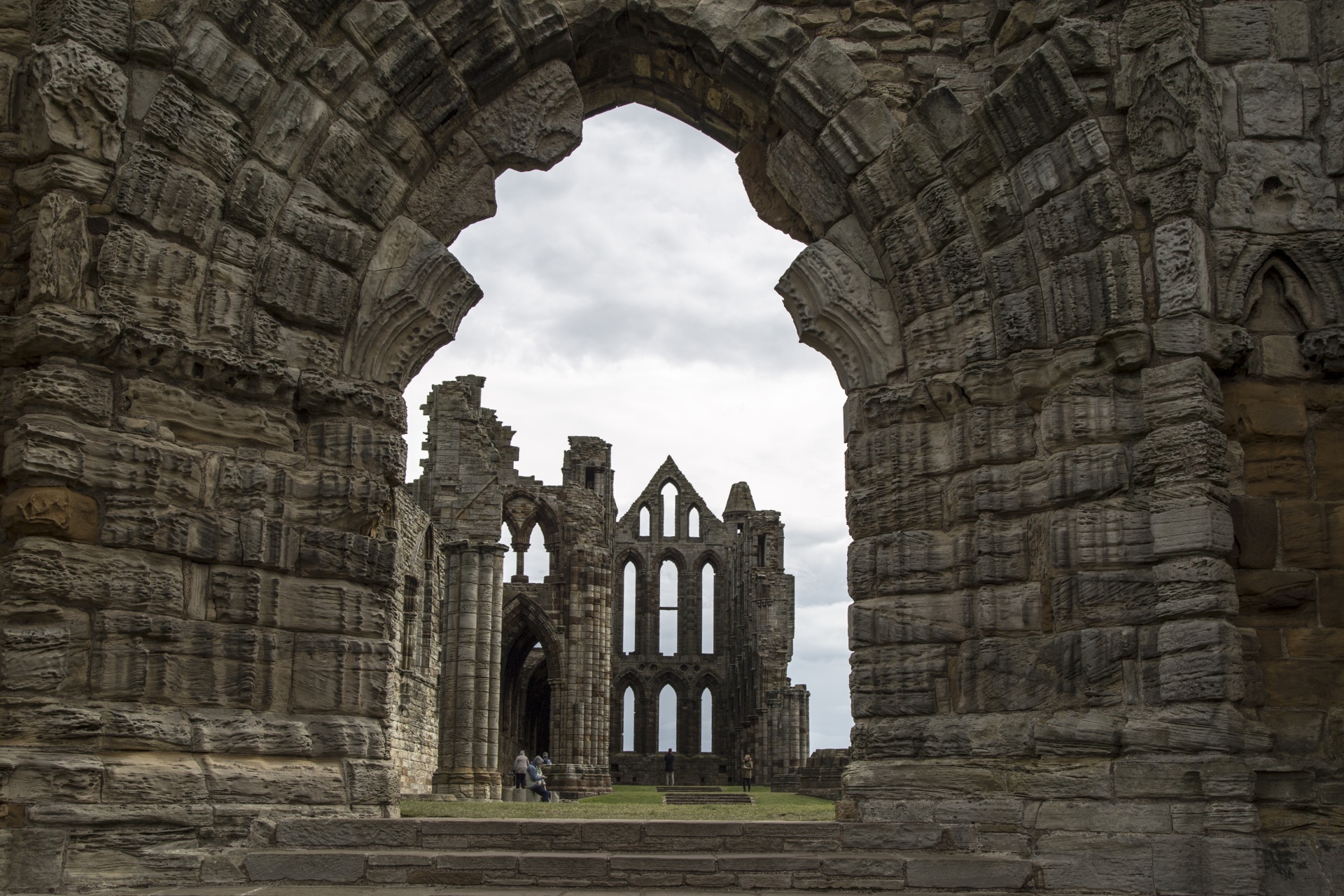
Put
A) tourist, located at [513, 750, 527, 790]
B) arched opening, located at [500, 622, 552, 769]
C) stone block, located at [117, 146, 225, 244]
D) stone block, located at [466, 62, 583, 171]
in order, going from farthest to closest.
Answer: arched opening, located at [500, 622, 552, 769]
tourist, located at [513, 750, 527, 790]
stone block, located at [466, 62, 583, 171]
stone block, located at [117, 146, 225, 244]

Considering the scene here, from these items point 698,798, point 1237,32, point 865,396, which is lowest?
point 698,798

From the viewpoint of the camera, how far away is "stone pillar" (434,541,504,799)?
2539 cm

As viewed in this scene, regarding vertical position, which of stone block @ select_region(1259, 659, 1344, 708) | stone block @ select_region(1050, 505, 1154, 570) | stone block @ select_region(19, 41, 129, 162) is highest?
stone block @ select_region(19, 41, 129, 162)

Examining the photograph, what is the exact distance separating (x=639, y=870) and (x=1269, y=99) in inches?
219

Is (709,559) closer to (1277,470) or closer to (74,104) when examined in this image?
(1277,470)

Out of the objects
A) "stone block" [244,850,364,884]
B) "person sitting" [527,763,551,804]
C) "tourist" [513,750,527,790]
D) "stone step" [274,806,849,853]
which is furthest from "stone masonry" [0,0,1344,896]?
"tourist" [513,750,527,790]

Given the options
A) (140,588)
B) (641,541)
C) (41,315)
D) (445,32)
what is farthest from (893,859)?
(641,541)

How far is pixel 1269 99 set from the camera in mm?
7387

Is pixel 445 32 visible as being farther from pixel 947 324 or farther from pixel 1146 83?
pixel 1146 83

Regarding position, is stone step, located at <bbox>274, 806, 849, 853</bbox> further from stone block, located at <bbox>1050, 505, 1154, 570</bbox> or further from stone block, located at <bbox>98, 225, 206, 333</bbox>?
stone block, located at <bbox>98, 225, 206, 333</bbox>

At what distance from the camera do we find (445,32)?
8.22 metres

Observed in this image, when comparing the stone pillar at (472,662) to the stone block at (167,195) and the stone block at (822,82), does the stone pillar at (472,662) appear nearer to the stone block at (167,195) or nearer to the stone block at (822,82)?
the stone block at (822,82)

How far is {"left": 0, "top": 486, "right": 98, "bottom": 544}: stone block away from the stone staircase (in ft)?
6.10

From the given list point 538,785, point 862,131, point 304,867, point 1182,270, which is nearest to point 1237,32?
point 1182,270
